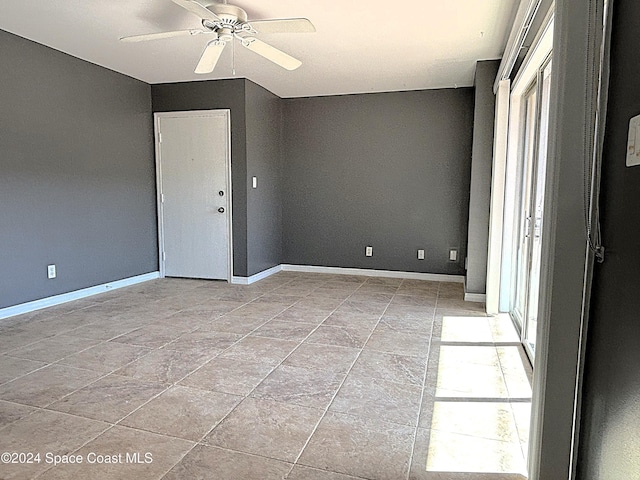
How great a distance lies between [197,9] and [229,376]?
211 centimetres

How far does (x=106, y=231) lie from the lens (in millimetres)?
4691

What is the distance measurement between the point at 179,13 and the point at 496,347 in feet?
10.7

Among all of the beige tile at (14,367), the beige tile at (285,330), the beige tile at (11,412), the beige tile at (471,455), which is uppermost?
the beige tile at (14,367)

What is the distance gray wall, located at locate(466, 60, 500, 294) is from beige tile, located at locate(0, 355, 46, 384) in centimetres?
366

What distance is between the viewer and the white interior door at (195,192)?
516 cm

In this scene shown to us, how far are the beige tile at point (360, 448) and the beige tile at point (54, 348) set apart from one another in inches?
73.9

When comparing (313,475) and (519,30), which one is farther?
(519,30)

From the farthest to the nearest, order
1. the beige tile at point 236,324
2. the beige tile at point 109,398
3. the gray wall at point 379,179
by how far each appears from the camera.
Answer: the gray wall at point 379,179 → the beige tile at point 236,324 → the beige tile at point 109,398

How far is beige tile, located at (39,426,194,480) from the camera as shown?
1.68 metres

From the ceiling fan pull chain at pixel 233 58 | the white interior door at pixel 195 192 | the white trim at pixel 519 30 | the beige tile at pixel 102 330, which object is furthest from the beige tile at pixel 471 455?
the white interior door at pixel 195 192

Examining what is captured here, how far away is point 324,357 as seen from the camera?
288 centimetres

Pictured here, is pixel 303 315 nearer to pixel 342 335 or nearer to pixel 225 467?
pixel 342 335

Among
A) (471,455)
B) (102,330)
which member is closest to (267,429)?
(471,455)

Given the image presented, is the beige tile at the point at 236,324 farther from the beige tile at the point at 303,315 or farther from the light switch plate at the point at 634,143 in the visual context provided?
the light switch plate at the point at 634,143
